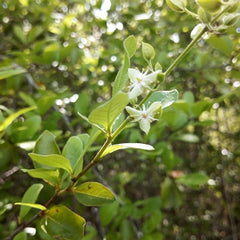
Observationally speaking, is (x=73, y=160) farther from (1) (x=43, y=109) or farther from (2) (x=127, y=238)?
(2) (x=127, y=238)

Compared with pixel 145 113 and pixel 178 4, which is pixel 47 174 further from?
pixel 178 4

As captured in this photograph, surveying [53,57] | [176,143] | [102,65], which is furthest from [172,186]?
[53,57]

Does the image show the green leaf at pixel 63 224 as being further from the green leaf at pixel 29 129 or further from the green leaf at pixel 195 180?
the green leaf at pixel 195 180

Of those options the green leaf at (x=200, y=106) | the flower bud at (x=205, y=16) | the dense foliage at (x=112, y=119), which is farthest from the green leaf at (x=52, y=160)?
the green leaf at (x=200, y=106)

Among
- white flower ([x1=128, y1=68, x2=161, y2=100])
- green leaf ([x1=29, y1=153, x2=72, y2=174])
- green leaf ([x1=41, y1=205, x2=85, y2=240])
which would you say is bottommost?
green leaf ([x1=41, y1=205, x2=85, y2=240])

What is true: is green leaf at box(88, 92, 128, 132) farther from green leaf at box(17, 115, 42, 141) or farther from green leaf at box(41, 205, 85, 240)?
green leaf at box(17, 115, 42, 141)

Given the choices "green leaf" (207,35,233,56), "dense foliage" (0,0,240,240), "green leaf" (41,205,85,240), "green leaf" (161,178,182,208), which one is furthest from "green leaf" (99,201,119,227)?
"green leaf" (207,35,233,56)
